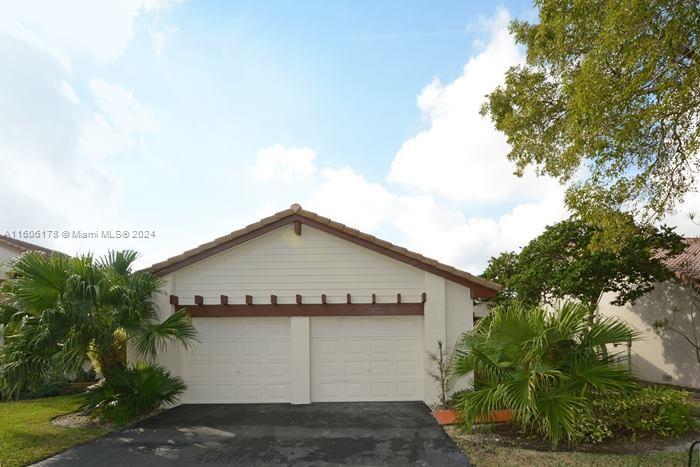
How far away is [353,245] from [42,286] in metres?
6.58

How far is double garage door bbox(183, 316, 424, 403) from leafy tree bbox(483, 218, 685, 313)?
19.5 feet

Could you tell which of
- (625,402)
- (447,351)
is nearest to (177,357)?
(447,351)

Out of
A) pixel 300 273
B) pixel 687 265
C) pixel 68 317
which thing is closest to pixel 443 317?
pixel 300 273

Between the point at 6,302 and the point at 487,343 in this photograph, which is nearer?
the point at 487,343

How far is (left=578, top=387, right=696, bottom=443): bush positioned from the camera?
7.42 m

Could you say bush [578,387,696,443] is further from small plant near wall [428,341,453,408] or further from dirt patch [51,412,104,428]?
dirt patch [51,412,104,428]

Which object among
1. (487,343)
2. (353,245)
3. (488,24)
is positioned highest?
(488,24)

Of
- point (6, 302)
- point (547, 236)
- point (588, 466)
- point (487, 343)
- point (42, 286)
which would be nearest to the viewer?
point (588, 466)

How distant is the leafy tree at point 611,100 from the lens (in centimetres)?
801

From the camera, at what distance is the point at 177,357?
10398mm

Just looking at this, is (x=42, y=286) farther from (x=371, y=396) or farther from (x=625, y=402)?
(x=625, y=402)

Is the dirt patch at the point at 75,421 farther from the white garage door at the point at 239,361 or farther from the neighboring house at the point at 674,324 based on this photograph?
the neighboring house at the point at 674,324

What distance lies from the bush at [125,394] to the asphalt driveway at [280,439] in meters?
0.39

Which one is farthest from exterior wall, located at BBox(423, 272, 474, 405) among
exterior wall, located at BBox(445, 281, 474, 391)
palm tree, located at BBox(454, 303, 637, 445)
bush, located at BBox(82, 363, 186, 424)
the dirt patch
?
the dirt patch
